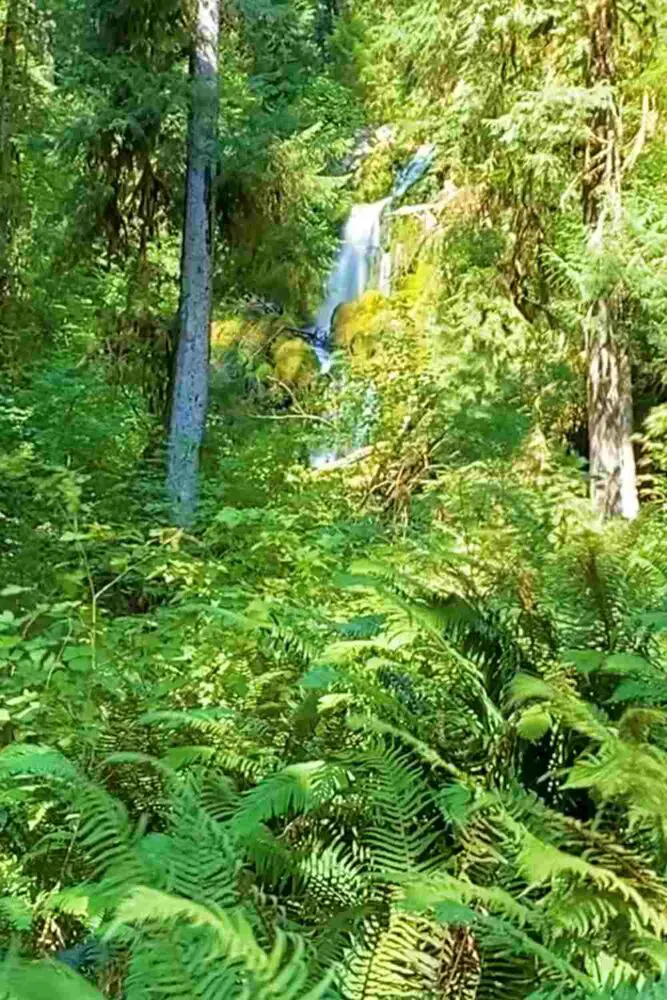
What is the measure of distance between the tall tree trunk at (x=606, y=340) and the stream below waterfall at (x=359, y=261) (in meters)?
6.30

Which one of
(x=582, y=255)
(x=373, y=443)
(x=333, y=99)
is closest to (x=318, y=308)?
(x=333, y=99)

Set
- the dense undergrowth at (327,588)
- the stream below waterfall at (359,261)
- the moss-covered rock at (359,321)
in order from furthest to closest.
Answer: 1. the stream below waterfall at (359,261)
2. the moss-covered rock at (359,321)
3. the dense undergrowth at (327,588)

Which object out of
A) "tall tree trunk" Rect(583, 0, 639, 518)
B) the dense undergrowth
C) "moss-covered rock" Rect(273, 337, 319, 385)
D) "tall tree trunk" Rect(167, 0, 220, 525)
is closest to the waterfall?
"moss-covered rock" Rect(273, 337, 319, 385)

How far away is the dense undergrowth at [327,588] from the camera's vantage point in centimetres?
155

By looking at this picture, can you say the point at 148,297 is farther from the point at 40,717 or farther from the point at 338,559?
the point at 40,717

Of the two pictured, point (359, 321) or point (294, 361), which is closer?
point (359, 321)

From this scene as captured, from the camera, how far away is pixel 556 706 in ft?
6.17

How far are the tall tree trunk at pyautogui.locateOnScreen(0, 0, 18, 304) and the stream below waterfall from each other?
5.32 meters

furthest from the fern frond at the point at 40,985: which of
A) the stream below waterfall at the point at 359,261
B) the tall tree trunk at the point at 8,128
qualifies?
the stream below waterfall at the point at 359,261

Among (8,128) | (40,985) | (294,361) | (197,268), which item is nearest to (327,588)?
(40,985)

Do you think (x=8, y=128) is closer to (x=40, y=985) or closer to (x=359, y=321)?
(x=359, y=321)

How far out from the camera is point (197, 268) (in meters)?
8.01

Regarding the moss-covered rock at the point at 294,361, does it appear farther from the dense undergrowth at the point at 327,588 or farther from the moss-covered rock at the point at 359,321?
the moss-covered rock at the point at 359,321

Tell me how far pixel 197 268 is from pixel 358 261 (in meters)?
7.89
